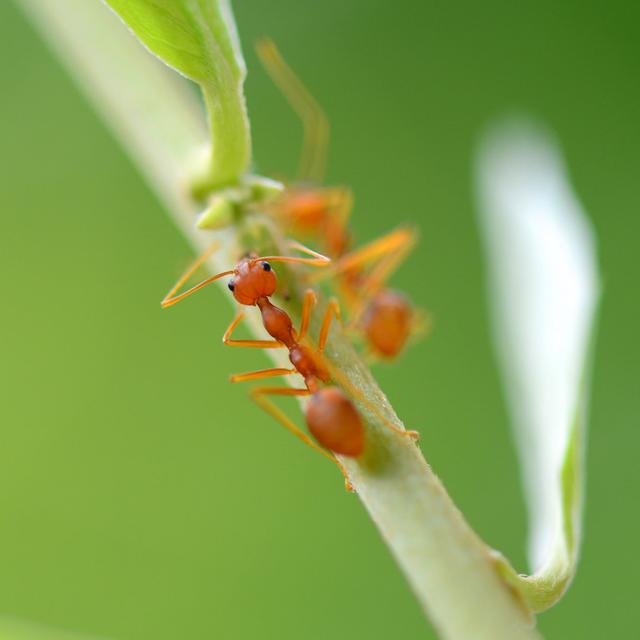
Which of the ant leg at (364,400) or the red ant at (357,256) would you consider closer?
the ant leg at (364,400)

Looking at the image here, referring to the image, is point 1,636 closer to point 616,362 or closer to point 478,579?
point 478,579

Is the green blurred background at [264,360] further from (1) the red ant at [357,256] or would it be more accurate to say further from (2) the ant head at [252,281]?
(2) the ant head at [252,281]

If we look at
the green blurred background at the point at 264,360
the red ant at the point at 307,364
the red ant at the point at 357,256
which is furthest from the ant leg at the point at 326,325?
the green blurred background at the point at 264,360

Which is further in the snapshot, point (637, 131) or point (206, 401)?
point (637, 131)

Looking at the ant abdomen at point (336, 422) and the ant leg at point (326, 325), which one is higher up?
the ant leg at point (326, 325)

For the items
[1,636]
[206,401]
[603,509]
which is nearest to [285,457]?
[206,401]

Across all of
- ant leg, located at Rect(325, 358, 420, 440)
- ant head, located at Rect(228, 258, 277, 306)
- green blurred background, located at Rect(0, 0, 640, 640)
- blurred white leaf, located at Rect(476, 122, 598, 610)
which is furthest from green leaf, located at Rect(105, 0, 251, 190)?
green blurred background, located at Rect(0, 0, 640, 640)
